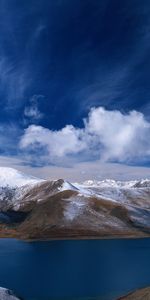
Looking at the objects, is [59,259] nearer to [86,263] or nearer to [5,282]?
[86,263]

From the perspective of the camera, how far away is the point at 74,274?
100375mm

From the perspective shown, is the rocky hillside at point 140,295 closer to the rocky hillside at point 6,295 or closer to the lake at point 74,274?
the lake at point 74,274

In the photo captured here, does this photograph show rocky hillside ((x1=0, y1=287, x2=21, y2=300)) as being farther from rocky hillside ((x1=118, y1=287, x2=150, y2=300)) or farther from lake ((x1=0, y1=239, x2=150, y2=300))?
rocky hillside ((x1=118, y1=287, x2=150, y2=300))

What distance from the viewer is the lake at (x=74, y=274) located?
7769 cm

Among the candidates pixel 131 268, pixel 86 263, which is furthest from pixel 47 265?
pixel 131 268

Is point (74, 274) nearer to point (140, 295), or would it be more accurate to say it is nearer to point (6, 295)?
point (6, 295)

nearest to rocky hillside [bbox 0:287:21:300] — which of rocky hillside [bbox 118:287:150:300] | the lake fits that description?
the lake

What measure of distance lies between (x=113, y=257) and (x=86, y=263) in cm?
1663

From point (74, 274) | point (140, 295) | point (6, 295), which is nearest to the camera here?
point (140, 295)

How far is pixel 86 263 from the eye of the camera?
12119 centimetres

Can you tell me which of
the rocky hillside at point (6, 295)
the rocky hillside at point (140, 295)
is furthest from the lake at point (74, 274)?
the rocky hillside at point (140, 295)

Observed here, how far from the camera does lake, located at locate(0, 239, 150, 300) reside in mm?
77688

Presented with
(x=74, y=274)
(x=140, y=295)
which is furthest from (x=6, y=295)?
(x=74, y=274)

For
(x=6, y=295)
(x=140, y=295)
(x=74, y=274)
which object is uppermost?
(x=140, y=295)
